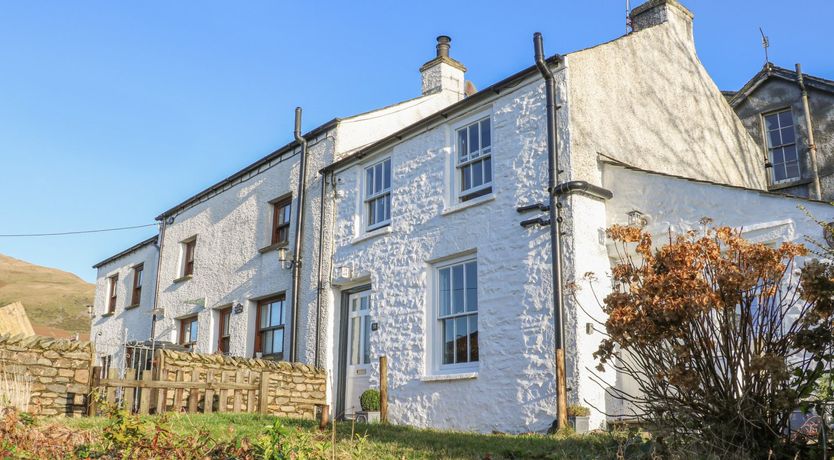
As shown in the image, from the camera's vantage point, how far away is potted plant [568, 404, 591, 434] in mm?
9789

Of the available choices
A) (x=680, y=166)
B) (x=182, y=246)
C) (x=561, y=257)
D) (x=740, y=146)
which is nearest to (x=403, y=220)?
(x=561, y=257)

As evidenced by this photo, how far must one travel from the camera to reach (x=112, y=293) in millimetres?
25703

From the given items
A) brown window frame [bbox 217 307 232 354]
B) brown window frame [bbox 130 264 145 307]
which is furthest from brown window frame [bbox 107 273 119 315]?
brown window frame [bbox 217 307 232 354]

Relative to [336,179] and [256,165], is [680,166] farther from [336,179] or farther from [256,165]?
Result: [256,165]

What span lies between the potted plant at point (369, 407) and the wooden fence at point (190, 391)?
1660mm

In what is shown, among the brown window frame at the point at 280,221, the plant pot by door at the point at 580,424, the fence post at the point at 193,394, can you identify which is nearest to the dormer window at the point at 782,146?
the plant pot by door at the point at 580,424

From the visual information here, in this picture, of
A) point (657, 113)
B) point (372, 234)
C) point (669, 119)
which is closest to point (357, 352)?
point (372, 234)

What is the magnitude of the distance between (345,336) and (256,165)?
594 cm

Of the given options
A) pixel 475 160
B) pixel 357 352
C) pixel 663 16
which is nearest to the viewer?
pixel 475 160

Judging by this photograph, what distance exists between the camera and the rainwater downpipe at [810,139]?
15211 millimetres

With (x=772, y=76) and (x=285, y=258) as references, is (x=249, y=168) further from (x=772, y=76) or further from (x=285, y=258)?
(x=772, y=76)

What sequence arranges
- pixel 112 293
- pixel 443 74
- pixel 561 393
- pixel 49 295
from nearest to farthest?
pixel 561 393
pixel 443 74
pixel 112 293
pixel 49 295

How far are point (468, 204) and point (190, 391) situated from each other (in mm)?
5482

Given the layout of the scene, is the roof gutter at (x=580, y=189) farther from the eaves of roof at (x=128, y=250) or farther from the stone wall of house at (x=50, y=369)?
the eaves of roof at (x=128, y=250)
